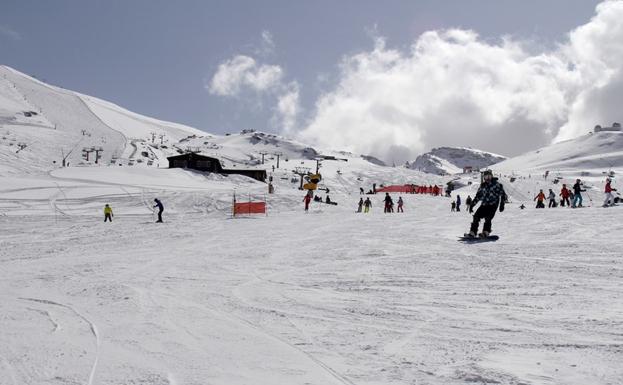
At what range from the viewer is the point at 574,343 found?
4367 mm

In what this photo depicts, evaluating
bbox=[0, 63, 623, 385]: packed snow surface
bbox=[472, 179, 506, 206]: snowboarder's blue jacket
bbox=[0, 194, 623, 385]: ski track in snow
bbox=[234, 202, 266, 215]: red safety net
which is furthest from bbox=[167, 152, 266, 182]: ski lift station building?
bbox=[472, 179, 506, 206]: snowboarder's blue jacket

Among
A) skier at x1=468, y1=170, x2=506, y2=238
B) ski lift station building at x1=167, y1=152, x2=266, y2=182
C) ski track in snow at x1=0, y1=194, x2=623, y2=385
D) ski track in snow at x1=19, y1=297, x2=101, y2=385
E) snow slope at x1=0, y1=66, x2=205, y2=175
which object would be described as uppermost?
snow slope at x1=0, y1=66, x2=205, y2=175

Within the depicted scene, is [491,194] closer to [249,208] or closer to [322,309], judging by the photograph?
[322,309]

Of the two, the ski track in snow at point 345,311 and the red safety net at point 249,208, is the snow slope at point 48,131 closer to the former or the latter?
the red safety net at point 249,208

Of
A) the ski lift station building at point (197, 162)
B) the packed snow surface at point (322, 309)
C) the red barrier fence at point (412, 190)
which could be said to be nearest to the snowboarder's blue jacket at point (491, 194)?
the packed snow surface at point (322, 309)

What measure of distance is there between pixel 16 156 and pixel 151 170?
2618 centimetres

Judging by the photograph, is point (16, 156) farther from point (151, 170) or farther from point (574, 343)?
point (574, 343)

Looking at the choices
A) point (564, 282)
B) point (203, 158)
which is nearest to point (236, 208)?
point (564, 282)

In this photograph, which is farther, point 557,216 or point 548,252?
point 557,216

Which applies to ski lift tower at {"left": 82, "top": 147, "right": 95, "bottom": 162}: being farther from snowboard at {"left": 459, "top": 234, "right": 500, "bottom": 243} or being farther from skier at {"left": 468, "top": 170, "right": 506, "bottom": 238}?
snowboard at {"left": 459, "top": 234, "right": 500, "bottom": 243}

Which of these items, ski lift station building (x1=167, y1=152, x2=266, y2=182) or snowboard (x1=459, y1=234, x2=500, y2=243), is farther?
ski lift station building (x1=167, y1=152, x2=266, y2=182)

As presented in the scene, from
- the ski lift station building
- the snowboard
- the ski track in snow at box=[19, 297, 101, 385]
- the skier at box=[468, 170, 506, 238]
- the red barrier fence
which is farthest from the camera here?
the ski lift station building

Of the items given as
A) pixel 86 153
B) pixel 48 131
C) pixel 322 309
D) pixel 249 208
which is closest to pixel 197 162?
pixel 86 153

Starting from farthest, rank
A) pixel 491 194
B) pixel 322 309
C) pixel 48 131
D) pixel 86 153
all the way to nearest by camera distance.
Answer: pixel 48 131 < pixel 86 153 < pixel 491 194 < pixel 322 309
